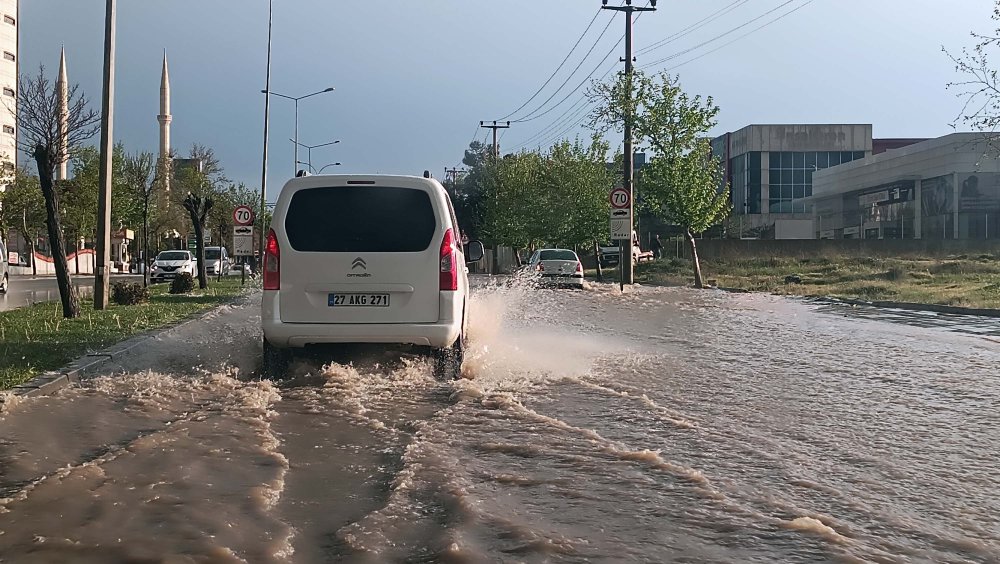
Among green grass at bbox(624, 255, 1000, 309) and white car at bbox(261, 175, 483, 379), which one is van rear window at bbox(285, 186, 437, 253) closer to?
white car at bbox(261, 175, 483, 379)

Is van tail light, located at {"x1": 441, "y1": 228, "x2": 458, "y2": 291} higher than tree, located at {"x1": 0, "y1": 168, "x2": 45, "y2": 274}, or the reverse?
tree, located at {"x1": 0, "y1": 168, "x2": 45, "y2": 274}

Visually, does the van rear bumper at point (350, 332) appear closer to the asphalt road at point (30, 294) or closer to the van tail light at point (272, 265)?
the van tail light at point (272, 265)

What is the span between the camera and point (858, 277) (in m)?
36.2

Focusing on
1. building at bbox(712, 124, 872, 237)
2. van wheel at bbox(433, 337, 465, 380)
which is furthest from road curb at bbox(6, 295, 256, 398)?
building at bbox(712, 124, 872, 237)

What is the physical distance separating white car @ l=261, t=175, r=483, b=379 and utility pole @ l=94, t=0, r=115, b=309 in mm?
10560

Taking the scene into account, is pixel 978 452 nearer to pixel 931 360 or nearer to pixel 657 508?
pixel 657 508

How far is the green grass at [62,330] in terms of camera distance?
405 inches

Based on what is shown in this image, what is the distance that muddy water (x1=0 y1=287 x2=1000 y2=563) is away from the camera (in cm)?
445

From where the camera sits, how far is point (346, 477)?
564 cm

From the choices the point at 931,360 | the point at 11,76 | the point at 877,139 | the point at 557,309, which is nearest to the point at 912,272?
the point at 557,309

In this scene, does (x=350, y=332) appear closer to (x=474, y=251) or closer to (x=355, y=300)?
(x=355, y=300)

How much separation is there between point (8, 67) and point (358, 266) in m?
92.2

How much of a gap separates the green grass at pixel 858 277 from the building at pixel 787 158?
40.0 metres

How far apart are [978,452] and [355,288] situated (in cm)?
517
